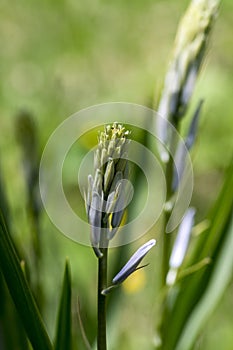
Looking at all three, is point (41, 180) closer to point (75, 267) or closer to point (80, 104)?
point (75, 267)

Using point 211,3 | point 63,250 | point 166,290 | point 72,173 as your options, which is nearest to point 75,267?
point 63,250

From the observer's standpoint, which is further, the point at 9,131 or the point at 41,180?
the point at 9,131

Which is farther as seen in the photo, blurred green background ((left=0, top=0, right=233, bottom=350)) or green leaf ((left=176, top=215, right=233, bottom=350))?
blurred green background ((left=0, top=0, right=233, bottom=350))

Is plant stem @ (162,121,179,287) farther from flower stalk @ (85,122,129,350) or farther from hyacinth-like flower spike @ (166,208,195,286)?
flower stalk @ (85,122,129,350)

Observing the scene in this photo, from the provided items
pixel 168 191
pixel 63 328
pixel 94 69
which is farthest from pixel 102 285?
pixel 94 69

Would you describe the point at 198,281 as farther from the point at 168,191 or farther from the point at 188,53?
the point at 188,53

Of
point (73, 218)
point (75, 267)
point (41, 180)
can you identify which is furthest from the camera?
point (75, 267)

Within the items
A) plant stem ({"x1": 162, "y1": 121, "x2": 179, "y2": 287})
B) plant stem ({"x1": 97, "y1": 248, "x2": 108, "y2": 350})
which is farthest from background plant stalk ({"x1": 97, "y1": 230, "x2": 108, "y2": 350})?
plant stem ({"x1": 162, "y1": 121, "x2": 179, "y2": 287})
